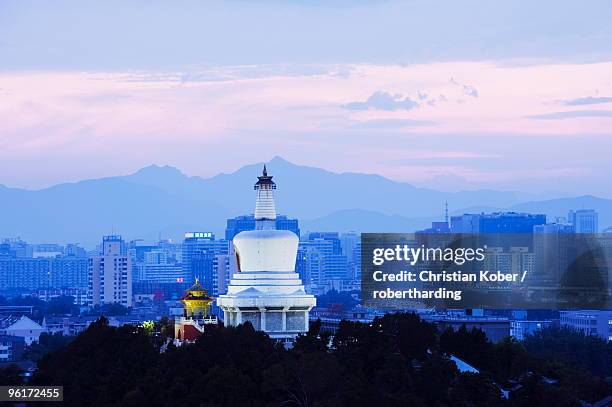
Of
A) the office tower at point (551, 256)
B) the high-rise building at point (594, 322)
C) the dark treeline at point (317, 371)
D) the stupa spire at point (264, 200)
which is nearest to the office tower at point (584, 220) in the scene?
the high-rise building at point (594, 322)

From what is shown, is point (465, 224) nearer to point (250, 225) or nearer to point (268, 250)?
point (250, 225)

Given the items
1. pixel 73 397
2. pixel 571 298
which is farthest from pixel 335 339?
pixel 571 298

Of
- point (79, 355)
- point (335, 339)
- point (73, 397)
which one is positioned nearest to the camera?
point (73, 397)

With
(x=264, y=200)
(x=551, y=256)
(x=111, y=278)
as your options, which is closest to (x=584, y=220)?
(x=111, y=278)

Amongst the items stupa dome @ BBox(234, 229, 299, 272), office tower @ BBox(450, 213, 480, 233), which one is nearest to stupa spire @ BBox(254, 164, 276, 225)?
stupa dome @ BBox(234, 229, 299, 272)

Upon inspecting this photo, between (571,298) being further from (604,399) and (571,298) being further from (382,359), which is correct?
(382,359)

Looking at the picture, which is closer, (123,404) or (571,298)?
(123,404)
